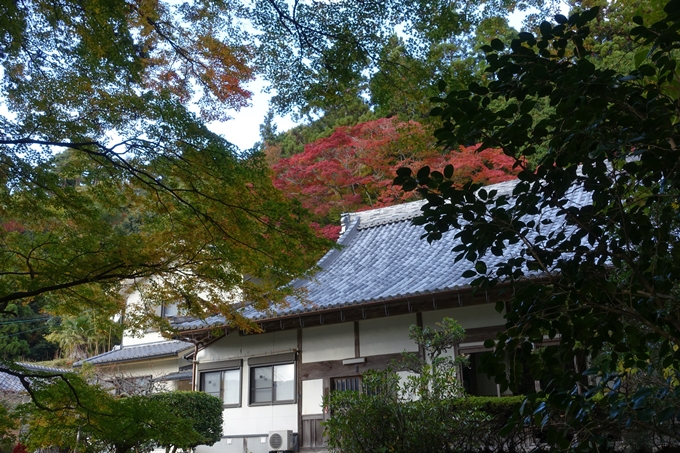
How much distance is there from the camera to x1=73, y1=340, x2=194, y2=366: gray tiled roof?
1819 centimetres

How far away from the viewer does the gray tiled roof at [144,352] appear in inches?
716

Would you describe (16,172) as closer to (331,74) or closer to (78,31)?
(78,31)

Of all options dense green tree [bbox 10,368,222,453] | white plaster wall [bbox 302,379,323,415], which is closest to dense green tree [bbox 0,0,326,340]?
dense green tree [bbox 10,368,222,453]

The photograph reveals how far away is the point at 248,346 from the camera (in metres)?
12.8

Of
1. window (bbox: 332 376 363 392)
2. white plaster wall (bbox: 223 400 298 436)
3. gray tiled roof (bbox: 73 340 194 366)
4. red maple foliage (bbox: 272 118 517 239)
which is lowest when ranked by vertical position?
white plaster wall (bbox: 223 400 298 436)

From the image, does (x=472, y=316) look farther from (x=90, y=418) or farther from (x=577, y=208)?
(x=577, y=208)

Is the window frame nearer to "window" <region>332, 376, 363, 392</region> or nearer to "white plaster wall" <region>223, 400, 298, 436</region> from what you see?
"white plaster wall" <region>223, 400, 298, 436</region>

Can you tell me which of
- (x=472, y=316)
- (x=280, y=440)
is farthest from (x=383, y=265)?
(x=280, y=440)

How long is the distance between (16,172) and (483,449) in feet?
18.4

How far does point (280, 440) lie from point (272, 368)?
154 cm

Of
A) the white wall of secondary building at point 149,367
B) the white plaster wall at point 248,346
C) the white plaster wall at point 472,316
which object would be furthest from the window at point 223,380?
the white wall of secondary building at point 149,367

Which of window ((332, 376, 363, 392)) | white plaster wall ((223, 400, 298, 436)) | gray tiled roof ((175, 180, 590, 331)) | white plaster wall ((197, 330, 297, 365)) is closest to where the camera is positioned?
gray tiled roof ((175, 180, 590, 331))

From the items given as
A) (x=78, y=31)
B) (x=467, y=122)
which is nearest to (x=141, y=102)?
(x=78, y=31)

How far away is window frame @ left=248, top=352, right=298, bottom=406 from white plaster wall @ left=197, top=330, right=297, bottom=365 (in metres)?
0.12
